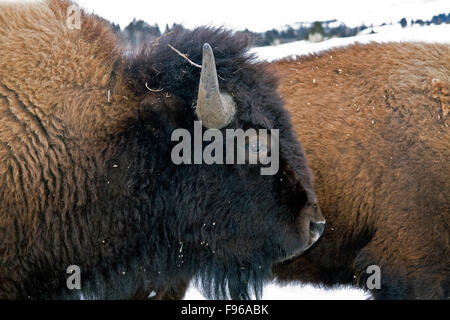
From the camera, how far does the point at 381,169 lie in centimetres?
421

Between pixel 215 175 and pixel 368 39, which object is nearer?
pixel 215 175

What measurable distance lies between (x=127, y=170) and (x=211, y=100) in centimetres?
64

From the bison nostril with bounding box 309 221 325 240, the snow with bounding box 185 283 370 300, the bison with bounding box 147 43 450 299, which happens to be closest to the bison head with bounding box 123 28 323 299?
the bison nostril with bounding box 309 221 325 240

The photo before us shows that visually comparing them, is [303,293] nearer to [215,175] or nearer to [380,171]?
[380,171]

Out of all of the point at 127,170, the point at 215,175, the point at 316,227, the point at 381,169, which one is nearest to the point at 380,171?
the point at 381,169

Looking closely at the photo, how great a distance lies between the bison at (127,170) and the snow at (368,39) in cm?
60

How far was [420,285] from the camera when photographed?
4.05m

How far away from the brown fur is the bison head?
1024mm

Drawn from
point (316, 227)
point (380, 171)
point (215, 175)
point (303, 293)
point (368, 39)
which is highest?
point (368, 39)

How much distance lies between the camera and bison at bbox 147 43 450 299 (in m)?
4.06

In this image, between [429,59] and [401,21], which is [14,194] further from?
[401,21]

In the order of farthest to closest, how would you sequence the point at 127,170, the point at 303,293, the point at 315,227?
1. the point at 303,293
2. the point at 315,227
3. the point at 127,170

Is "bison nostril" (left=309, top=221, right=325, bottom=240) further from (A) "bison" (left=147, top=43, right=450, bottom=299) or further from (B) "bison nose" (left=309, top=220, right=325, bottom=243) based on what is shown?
(A) "bison" (left=147, top=43, right=450, bottom=299)

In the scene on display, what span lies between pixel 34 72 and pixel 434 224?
302cm
